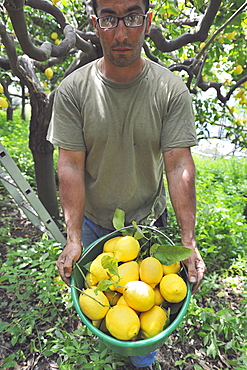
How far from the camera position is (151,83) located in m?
1.71

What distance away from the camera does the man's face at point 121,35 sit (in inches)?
59.8

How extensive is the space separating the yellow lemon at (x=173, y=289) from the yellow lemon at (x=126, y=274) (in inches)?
4.7

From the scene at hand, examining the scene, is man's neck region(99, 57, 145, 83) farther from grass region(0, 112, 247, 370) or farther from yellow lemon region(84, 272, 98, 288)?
grass region(0, 112, 247, 370)

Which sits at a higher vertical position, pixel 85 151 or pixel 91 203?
pixel 85 151

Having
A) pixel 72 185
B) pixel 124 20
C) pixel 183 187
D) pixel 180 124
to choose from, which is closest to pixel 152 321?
pixel 183 187

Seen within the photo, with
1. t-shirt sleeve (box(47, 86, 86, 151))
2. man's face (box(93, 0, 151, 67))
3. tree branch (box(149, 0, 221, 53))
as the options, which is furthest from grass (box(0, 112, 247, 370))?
tree branch (box(149, 0, 221, 53))

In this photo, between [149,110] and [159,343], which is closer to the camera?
[159,343]

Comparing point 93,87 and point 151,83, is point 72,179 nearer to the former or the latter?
point 93,87

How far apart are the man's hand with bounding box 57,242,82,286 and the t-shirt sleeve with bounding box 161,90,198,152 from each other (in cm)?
69

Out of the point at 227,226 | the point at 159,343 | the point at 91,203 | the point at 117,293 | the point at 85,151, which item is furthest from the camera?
the point at 227,226

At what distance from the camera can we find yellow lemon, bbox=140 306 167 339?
1.22m

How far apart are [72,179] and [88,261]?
1.54 feet

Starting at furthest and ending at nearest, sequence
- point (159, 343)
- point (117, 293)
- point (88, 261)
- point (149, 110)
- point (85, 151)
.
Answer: point (85, 151) < point (149, 110) < point (88, 261) < point (117, 293) < point (159, 343)

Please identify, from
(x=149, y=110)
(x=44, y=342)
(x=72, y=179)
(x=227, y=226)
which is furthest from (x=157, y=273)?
(x=227, y=226)
